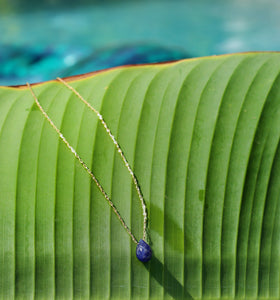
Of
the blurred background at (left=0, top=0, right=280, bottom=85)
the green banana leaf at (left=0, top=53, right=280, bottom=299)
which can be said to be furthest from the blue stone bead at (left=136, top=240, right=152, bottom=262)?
the blurred background at (left=0, top=0, right=280, bottom=85)

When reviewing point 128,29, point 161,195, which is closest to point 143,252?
point 161,195

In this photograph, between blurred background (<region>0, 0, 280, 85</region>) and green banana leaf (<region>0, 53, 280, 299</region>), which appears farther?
blurred background (<region>0, 0, 280, 85</region>)

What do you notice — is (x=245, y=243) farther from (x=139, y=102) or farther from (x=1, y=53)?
(x=1, y=53)

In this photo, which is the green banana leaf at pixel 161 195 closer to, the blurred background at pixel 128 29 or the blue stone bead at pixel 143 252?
the blue stone bead at pixel 143 252

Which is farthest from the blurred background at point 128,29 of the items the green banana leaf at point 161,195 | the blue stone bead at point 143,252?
the blue stone bead at point 143,252

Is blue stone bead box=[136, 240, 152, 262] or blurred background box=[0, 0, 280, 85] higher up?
blurred background box=[0, 0, 280, 85]

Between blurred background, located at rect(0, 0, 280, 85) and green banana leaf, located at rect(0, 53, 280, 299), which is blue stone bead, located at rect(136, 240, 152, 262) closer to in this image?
green banana leaf, located at rect(0, 53, 280, 299)

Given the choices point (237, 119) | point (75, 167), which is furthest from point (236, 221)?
point (75, 167)
